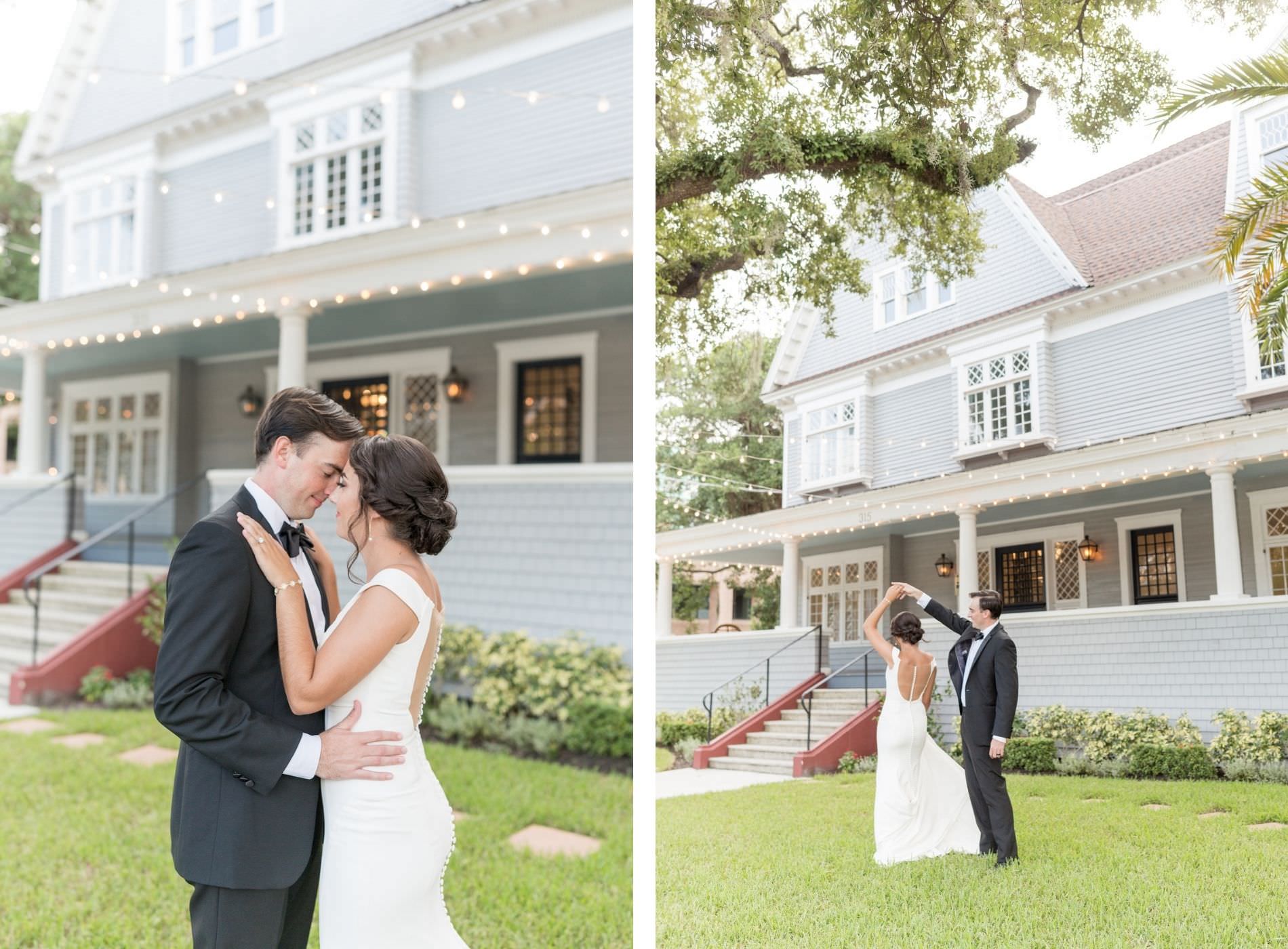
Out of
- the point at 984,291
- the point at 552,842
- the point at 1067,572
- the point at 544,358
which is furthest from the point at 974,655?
the point at 544,358

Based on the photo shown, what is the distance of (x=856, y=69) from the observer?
2688mm

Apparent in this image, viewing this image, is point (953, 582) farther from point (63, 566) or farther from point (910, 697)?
point (63, 566)

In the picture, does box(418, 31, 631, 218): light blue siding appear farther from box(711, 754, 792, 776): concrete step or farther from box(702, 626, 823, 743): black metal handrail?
box(711, 754, 792, 776): concrete step

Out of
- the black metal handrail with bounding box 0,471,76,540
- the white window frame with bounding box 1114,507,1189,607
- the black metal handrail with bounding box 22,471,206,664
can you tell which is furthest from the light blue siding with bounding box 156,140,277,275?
the white window frame with bounding box 1114,507,1189,607

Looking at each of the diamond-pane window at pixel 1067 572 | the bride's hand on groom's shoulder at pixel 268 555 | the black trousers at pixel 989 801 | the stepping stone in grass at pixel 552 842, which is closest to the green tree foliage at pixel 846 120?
the diamond-pane window at pixel 1067 572

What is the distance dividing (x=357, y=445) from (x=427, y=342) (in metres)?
7.30

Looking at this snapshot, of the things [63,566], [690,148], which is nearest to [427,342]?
[63,566]

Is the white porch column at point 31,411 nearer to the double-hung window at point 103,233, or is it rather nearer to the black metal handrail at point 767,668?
the double-hung window at point 103,233

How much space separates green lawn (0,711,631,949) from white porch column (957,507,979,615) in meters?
1.98

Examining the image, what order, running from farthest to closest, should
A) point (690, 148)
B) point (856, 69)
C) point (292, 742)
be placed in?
point (690, 148) < point (856, 69) < point (292, 742)

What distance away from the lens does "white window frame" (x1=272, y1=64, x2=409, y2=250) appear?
28.6 ft

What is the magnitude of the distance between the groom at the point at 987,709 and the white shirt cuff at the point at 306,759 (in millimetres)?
1517

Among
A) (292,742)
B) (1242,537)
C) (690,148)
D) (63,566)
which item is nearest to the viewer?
(292,742)

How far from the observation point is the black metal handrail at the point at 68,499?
341 inches
